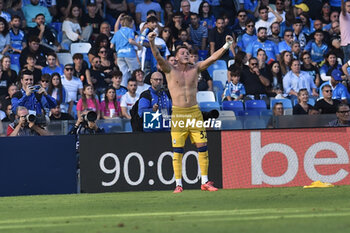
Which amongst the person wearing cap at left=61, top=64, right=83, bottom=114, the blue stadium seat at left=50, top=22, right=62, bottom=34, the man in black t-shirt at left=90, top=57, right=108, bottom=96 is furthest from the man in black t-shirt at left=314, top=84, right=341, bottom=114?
the blue stadium seat at left=50, top=22, right=62, bottom=34

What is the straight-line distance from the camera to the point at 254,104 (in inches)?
719

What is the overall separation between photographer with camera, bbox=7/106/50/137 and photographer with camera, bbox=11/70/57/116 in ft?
1.60

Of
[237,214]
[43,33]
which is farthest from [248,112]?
[237,214]

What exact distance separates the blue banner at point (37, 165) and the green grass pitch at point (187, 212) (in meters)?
0.84

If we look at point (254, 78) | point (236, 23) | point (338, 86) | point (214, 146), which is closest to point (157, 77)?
point (214, 146)

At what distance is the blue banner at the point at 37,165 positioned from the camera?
14.5m

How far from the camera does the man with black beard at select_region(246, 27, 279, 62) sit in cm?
2091

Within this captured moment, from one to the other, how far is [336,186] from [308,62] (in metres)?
7.68

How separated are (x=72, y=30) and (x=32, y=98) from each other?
17.4 feet

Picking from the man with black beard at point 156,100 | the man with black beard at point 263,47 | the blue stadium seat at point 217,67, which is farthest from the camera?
the man with black beard at point 263,47

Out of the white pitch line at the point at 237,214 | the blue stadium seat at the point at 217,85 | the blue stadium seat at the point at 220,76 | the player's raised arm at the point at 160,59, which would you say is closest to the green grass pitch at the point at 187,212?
the white pitch line at the point at 237,214

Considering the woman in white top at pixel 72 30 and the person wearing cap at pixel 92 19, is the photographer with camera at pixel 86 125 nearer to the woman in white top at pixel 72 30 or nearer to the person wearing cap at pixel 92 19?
the woman in white top at pixel 72 30

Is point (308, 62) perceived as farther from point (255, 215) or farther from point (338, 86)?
point (255, 215)

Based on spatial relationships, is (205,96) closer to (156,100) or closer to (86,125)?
(156,100)
